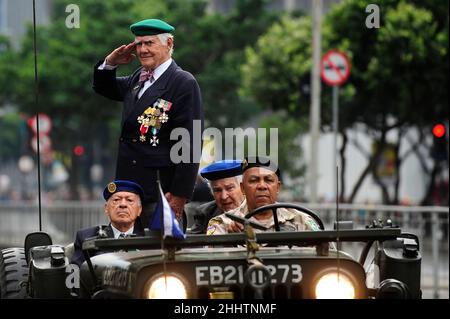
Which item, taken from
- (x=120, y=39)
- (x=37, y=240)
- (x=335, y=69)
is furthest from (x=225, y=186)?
(x=120, y=39)

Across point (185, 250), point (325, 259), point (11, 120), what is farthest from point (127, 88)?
point (11, 120)

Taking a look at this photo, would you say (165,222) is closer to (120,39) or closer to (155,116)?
(155,116)

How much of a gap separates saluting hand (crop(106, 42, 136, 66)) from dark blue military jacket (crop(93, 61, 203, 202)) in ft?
0.30

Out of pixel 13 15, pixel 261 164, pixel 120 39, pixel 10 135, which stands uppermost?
pixel 13 15

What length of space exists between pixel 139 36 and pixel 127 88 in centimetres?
55

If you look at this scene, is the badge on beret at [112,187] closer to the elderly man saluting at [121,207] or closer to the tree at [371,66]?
the elderly man saluting at [121,207]

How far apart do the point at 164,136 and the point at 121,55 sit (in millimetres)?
513

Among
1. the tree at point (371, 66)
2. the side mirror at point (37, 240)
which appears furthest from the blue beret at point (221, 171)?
the tree at point (371, 66)

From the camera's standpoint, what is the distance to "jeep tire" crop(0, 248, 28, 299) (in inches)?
283

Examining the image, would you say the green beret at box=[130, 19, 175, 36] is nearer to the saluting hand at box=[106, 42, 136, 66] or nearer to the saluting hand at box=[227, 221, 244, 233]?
the saluting hand at box=[106, 42, 136, 66]

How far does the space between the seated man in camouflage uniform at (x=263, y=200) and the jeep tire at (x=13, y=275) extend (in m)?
0.99

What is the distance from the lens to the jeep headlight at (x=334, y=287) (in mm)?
6016

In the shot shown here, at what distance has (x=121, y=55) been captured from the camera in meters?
8.18
